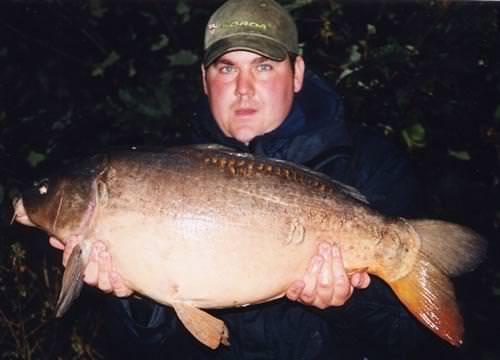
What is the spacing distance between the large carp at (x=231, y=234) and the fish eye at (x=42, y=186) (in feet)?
0.46

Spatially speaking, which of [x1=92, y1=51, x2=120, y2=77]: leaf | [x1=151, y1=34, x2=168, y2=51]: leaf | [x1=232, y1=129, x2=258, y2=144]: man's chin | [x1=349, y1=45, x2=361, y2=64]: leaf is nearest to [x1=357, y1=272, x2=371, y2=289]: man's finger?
[x1=232, y1=129, x2=258, y2=144]: man's chin

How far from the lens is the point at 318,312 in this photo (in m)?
2.15

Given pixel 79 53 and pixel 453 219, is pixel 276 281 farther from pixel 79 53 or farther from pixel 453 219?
pixel 79 53

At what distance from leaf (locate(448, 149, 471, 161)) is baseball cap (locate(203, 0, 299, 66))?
132cm

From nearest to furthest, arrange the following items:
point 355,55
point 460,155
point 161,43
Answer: point 460,155, point 355,55, point 161,43

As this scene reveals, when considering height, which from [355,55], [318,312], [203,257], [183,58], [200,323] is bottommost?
[318,312]

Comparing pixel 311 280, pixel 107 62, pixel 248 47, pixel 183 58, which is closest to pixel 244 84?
pixel 248 47

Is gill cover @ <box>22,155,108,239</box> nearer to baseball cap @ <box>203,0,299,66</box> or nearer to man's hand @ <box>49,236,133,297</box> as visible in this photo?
man's hand @ <box>49,236,133,297</box>

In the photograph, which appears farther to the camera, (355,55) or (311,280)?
(355,55)

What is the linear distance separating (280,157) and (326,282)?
23.4 inches

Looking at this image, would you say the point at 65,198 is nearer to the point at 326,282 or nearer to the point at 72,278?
the point at 72,278

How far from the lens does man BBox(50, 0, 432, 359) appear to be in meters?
2.20

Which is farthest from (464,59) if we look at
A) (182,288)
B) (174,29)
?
(182,288)

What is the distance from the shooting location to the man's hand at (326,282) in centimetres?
190
